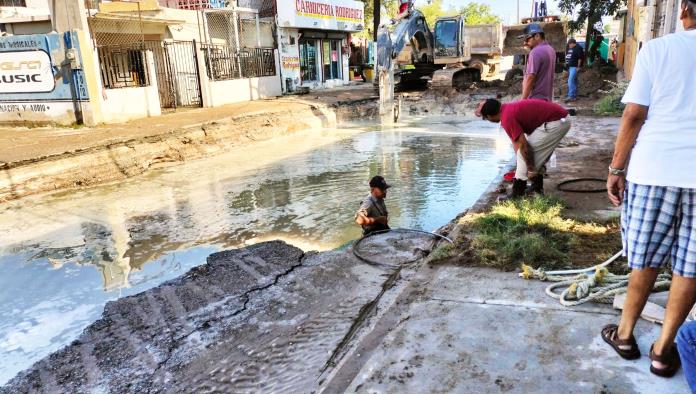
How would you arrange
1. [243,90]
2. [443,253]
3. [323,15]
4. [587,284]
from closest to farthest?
[587,284]
[443,253]
[243,90]
[323,15]

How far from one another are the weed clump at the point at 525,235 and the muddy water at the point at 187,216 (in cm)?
168

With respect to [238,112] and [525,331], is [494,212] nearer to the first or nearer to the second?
[525,331]

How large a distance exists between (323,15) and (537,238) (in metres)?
23.4

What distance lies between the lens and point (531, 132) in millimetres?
5746

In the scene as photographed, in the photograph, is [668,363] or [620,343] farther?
[620,343]

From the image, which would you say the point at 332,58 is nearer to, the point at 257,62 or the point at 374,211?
the point at 257,62

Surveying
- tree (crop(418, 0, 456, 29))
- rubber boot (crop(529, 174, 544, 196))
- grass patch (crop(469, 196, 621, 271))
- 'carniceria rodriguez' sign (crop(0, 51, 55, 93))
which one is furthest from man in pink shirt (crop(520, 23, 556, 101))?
tree (crop(418, 0, 456, 29))

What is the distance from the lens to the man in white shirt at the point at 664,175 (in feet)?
7.85

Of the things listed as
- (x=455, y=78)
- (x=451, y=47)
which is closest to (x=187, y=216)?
(x=455, y=78)

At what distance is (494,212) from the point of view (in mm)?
5176

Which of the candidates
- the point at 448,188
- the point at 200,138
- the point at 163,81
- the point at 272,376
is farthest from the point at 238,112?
the point at 272,376

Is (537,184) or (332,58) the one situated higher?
(332,58)

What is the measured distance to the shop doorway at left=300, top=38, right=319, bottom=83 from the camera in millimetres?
25531

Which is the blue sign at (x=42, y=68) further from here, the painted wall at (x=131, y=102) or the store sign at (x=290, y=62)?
the store sign at (x=290, y=62)
